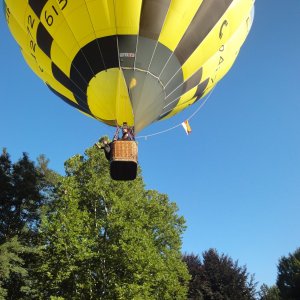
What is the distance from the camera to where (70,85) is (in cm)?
1020

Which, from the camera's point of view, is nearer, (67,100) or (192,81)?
(192,81)

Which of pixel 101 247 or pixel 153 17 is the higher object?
pixel 101 247

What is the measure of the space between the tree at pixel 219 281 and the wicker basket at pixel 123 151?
27535mm

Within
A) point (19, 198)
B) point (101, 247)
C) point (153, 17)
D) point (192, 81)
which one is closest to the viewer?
point (153, 17)

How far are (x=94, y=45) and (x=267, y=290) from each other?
71.8m

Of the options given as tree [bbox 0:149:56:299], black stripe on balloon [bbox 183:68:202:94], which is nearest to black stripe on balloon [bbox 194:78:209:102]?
black stripe on balloon [bbox 183:68:202:94]

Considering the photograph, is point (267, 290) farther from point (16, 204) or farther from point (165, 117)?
point (165, 117)

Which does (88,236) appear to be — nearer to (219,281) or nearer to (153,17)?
(153,17)

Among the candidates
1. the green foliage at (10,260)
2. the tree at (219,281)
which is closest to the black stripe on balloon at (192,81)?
the green foliage at (10,260)

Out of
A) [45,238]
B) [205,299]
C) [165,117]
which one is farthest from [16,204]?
[165,117]

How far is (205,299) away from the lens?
1331 inches

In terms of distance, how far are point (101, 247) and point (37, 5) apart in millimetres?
13422

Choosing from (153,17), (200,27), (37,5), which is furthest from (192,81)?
(37,5)

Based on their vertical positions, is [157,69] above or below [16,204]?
below
